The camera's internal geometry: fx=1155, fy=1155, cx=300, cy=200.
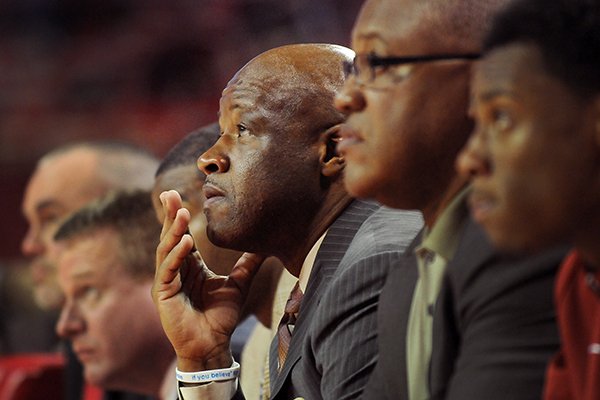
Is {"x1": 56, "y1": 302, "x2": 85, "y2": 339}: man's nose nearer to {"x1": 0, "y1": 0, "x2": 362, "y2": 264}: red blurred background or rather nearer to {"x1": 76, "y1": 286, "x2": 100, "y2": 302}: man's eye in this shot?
{"x1": 76, "y1": 286, "x2": 100, "y2": 302}: man's eye

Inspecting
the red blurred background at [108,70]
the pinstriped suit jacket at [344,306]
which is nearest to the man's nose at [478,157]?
the pinstriped suit jacket at [344,306]

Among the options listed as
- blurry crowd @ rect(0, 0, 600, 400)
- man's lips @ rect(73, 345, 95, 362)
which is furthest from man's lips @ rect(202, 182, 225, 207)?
man's lips @ rect(73, 345, 95, 362)

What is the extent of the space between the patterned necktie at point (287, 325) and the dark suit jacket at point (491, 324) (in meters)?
0.77

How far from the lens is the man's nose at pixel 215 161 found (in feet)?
7.59

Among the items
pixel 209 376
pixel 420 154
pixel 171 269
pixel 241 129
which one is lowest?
pixel 209 376

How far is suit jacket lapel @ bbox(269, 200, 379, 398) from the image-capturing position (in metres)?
2.23

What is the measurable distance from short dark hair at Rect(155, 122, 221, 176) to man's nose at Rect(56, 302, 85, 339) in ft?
2.15

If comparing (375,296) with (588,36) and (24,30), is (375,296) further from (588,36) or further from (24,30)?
(24,30)

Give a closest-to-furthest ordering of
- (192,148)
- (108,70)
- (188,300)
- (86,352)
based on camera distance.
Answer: (188,300)
(192,148)
(86,352)
(108,70)

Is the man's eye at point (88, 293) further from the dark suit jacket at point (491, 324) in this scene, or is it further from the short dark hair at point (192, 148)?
the dark suit jacket at point (491, 324)

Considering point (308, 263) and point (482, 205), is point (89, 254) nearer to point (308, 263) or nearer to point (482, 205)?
point (308, 263)

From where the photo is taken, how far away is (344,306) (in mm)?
2033

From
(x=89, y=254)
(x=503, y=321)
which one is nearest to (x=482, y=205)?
(x=503, y=321)

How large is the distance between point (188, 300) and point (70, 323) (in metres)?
1.23
